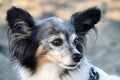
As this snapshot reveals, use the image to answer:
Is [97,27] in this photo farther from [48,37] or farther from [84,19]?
[48,37]

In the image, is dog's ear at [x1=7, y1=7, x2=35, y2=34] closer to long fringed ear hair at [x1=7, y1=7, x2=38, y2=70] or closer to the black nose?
long fringed ear hair at [x1=7, y1=7, x2=38, y2=70]

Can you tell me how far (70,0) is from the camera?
13672 millimetres

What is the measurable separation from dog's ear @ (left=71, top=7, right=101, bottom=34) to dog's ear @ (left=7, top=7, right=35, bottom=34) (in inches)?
18.7

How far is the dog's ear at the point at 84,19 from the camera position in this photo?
5824 mm

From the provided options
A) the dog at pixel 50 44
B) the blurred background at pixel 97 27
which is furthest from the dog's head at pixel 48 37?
the blurred background at pixel 97 27

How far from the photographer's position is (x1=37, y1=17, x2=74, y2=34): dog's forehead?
18.5 feet

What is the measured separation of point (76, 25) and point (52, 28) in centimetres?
32

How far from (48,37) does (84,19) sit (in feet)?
1.61

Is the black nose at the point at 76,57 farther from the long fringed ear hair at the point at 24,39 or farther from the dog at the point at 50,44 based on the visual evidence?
the long fringed ear hair at the point at 24,39

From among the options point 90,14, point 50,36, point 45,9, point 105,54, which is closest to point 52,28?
point 50,36

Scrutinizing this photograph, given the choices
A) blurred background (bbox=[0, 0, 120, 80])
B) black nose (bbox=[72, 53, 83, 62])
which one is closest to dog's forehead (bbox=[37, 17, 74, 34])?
black nose (bbox=[72, 53, 83, 62])

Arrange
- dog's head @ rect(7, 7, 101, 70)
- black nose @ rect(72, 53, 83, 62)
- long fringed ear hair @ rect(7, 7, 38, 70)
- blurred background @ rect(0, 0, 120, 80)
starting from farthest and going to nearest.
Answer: blurred background @ rect(0, 0, 120, 80) < long fringed ear hair @ rect(7, 7, 38, 70) < dog's head @ rect(7, 7, 101, 70) < black nose @ rect(72, 53, 83, 62)

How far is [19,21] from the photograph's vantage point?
18.5 feet

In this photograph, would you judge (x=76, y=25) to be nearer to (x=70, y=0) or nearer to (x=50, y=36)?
(x=50, y=36)
